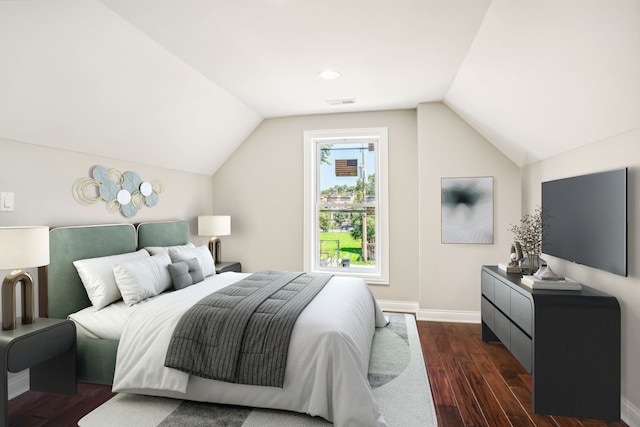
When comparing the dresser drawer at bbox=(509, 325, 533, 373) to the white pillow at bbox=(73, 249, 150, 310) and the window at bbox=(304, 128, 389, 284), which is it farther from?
the white pillow at bbox=(73, 249, 150, 310)

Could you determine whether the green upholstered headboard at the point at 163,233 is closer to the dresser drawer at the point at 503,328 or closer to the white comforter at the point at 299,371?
the white comforter at the point at 299,371

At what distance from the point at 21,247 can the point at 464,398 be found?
295 cm

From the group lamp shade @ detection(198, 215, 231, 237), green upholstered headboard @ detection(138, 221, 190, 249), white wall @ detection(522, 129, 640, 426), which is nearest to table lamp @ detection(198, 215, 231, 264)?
lamp shade @ detection(198, 215, 231, 237)

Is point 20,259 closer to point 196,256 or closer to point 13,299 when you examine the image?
point 13,299

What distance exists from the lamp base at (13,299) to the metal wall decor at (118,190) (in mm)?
929

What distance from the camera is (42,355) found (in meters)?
2.22

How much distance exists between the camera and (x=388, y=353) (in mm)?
3182

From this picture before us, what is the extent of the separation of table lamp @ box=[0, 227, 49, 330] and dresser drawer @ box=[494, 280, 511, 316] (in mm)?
3257

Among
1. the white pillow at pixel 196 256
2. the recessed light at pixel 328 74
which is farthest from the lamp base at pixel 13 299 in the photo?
the recessed light at pixel 328 74

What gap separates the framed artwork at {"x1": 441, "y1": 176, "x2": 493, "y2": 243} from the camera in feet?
13.5

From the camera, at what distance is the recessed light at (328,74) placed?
133 inches

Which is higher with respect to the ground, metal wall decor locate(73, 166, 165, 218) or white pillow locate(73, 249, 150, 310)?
metal wall decor locate(73, 166, 165, 218)

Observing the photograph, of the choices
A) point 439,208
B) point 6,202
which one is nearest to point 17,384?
point 6,202

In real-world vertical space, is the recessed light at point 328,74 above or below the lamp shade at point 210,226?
above
